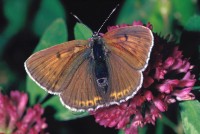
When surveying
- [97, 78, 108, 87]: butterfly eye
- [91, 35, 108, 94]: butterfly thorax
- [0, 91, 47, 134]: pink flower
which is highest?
[91, 35, 108, 94]: butterfly thorax

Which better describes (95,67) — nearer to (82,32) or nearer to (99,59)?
(99,59)

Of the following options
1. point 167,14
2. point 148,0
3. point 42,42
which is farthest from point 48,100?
point 148,0

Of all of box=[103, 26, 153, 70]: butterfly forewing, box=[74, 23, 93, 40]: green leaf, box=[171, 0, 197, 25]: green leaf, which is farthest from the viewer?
box=[171, 0, 197, 25]: green leaf

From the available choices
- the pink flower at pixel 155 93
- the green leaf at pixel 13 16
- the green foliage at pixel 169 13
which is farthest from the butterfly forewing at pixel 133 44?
the green leaf at pixel 13 16

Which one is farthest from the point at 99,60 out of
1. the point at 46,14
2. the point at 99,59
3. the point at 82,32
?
the point at 46,14

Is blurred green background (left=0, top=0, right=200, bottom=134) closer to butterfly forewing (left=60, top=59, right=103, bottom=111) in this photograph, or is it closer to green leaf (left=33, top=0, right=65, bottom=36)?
green leaf (left=33, top=0, right=65, bottom=36)

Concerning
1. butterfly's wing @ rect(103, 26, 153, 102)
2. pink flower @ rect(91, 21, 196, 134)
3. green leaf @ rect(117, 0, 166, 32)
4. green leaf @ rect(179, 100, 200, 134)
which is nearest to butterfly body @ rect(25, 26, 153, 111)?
butterfly's wing @ rect(103, 26, 153, 102)
